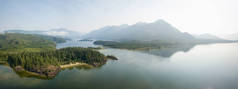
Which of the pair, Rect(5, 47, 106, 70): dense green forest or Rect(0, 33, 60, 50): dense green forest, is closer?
Rect(5, 47, 106, 70): dense green forest

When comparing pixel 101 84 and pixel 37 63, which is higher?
pixel 37 63

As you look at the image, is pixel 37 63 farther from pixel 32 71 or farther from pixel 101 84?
pixel 101 84

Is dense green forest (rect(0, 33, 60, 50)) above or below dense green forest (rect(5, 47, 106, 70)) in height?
above

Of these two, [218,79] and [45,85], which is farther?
[218,79]

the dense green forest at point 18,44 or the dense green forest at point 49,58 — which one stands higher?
the dense green forest at point 18,44

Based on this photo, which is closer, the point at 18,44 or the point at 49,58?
the point at 49,58

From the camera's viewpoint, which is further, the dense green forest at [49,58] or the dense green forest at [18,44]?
the dense green forest at [18,44]

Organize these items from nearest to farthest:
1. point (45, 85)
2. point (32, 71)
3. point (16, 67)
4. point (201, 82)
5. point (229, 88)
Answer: point (229, 88)
point (45, 85)
point (201, 82)
point (32, 71)
point (16, 67)

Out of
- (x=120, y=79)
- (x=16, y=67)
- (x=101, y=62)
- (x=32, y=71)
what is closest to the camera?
(x=120, y=79)

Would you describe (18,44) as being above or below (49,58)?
above

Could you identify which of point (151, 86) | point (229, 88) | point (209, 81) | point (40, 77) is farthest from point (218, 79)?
point (40, 77)
